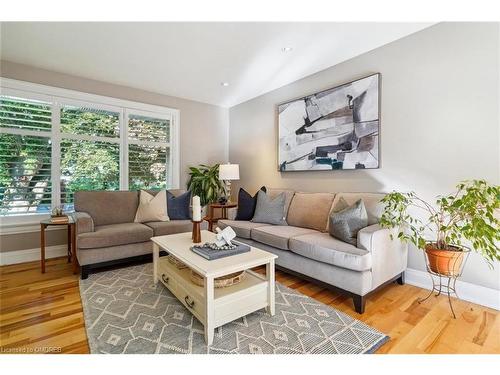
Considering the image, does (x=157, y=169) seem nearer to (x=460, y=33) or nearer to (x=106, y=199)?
(x=106, y=199)

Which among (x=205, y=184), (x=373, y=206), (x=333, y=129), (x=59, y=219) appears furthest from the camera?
(x=205, y=184)

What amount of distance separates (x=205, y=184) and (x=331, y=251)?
2734 mm

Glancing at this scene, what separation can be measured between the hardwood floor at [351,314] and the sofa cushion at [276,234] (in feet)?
1.31

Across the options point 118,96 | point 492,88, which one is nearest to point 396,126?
point 492,88

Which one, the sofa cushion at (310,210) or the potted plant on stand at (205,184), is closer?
the sofa cushion at (310,210)

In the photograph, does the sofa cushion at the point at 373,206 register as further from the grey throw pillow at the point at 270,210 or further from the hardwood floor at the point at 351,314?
the grey throw pillow at the point at 270,210

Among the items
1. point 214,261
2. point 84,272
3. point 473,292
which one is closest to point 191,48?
point 214,261

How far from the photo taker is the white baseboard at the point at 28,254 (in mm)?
2961

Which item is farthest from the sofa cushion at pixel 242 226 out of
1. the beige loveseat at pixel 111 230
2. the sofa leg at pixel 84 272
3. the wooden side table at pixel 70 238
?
the wooden side table at pixel 70 238

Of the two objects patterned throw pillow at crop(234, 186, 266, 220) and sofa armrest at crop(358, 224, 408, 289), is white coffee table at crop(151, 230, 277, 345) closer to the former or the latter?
sofa armrest at crop(358, 224, 408, 289)

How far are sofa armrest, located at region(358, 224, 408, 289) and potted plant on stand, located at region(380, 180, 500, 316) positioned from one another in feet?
0.39

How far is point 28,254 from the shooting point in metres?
3.09

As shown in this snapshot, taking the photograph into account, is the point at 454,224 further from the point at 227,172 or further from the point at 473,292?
the point at 227,172

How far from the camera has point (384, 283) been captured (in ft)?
7.04
